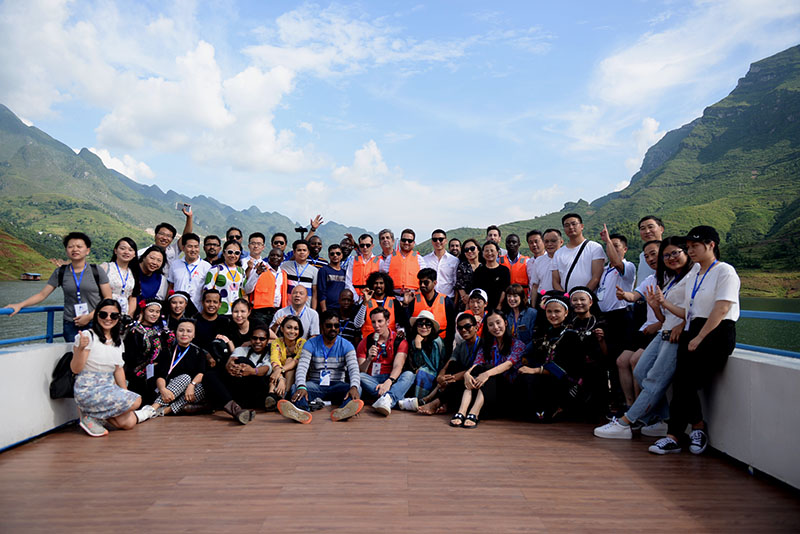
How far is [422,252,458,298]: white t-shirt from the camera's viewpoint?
663 cm

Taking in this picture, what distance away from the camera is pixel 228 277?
5930 millimetres

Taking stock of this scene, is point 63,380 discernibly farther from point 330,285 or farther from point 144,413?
point 330,285

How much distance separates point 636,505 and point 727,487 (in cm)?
80

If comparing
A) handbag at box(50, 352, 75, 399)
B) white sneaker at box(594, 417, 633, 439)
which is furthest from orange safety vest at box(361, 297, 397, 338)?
handbag at box(50, 352, 75, 399)

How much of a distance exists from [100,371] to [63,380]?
1.27 feet

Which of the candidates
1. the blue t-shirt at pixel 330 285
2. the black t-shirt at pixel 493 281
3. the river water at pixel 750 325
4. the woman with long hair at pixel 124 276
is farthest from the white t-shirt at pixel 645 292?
the river water at pixel 750 325

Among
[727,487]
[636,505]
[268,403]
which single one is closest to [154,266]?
[268,403]

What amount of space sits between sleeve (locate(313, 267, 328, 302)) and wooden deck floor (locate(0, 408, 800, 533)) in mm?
2278

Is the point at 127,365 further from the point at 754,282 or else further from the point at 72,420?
the point at 754,282

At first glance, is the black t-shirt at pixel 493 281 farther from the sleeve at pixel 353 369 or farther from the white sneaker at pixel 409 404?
the sleeve at pixel 353 369

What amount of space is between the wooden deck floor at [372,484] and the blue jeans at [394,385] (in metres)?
0.80

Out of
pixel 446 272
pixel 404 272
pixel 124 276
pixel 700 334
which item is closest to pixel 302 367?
pixel 404 272

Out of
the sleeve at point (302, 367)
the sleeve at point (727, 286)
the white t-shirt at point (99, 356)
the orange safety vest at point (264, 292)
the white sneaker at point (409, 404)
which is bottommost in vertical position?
the white sneaker at point (409, 404)

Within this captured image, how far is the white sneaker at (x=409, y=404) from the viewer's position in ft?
16.8
